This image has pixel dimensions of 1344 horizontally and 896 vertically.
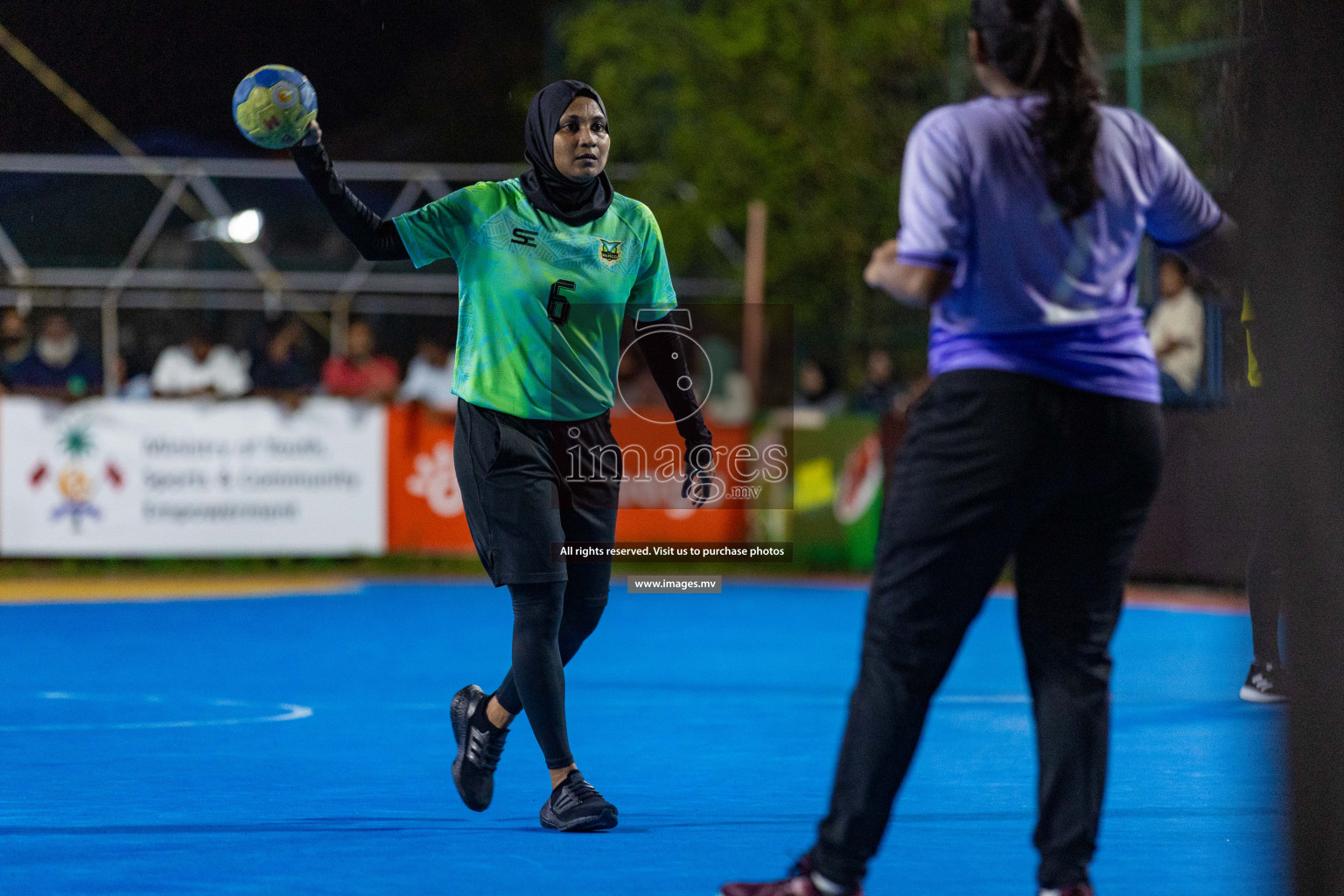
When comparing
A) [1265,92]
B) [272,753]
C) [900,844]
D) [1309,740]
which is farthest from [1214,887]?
[272,753]

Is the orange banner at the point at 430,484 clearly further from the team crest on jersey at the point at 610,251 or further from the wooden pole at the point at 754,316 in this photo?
the team crest on jersey at the point at 610,251

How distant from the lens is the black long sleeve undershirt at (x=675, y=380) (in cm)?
548

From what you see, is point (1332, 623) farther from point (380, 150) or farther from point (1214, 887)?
point (380, 150)

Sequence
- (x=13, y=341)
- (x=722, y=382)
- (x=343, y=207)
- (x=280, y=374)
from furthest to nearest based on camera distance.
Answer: (x=722, y=382) < (x=280, y=374) < (x=13, y=341) < (x=343, y=207)

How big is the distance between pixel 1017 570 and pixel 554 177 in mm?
2000

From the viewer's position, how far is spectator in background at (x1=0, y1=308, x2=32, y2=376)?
607 inches

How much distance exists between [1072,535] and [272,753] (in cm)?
373

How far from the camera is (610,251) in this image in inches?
209

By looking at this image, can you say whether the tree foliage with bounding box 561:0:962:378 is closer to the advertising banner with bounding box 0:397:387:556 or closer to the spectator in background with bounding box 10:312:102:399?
the advertising banner with bounding box 0:397:387:556

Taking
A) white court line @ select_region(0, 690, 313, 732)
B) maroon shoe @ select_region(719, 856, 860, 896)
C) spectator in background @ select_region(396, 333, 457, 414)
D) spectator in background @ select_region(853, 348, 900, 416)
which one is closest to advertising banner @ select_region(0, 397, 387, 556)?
spectator in background @ select_region(396, 333, 457, 414)

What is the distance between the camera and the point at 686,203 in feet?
85.0

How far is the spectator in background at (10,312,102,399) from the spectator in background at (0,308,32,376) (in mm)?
45

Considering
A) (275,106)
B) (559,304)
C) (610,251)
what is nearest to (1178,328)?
(610,251)

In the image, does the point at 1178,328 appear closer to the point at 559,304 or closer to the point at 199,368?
the point at 199,368
